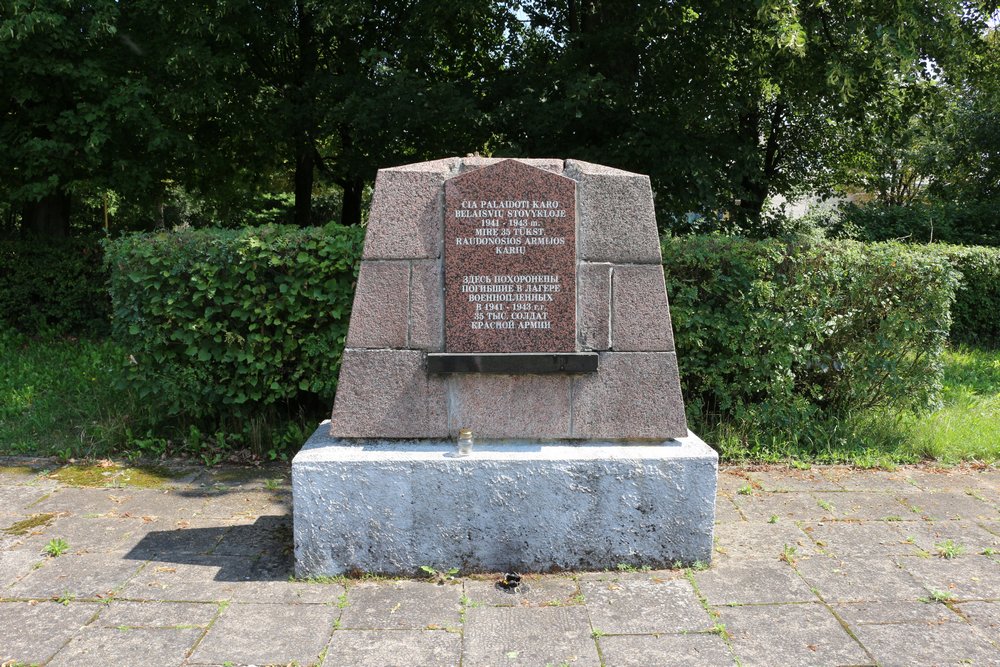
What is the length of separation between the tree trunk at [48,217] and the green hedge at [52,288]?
58cm

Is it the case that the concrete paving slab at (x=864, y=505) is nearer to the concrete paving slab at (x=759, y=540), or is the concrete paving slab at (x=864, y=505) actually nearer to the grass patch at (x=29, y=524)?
the concrete paving slab at (x=759, y=540)

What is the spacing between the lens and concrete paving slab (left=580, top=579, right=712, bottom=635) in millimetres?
3434

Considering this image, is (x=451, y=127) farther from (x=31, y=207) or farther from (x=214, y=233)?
(x=31, y=207)

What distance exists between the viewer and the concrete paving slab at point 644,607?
3.43 metres

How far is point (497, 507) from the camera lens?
388 centimetres

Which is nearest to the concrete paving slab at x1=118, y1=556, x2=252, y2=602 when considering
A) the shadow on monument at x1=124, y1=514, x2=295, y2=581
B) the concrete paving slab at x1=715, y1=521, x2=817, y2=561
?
the shadow on monument at x1=124, y1=514, x2=295, y2=581

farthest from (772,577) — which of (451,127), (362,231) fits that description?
(451,127)

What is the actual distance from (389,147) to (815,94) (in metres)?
5.36

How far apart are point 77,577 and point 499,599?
6.83 ft

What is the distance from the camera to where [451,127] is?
33.1 feet

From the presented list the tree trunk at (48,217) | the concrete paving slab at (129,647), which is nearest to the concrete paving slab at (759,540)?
the concrete paving slab at (129,647)

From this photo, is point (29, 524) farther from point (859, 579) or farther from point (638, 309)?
point (859, 579)

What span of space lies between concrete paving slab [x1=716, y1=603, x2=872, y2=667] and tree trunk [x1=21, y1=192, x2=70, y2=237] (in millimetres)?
11582

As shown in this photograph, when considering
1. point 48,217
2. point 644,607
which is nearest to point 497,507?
point 644,607
